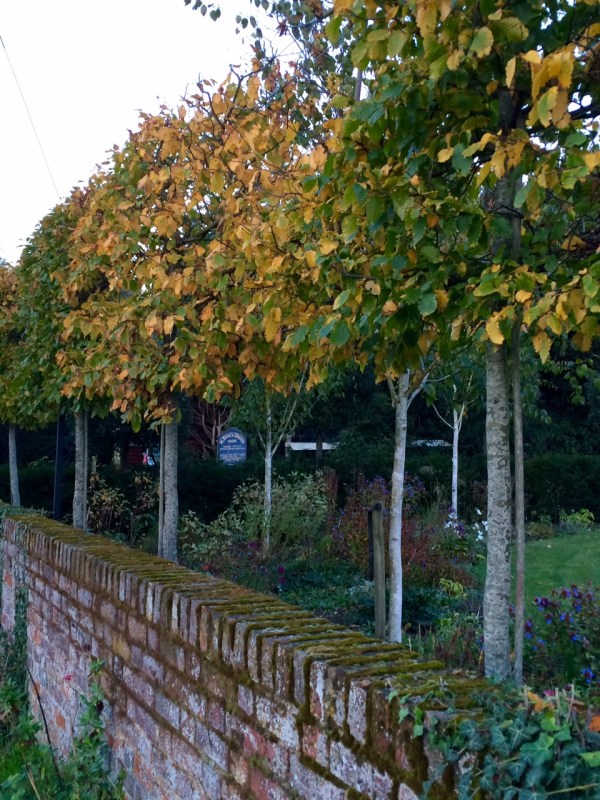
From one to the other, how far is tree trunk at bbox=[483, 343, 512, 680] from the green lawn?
503 centimetres

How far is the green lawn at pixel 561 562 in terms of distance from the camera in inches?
420

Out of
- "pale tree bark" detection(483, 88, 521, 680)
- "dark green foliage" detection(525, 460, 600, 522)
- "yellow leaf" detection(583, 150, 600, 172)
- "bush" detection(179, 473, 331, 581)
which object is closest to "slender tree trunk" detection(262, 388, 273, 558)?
"bush" detection(179, 473, 331, 581)

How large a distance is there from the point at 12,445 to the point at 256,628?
1349 cm

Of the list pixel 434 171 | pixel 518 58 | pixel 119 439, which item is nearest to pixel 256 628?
pixel 434 171

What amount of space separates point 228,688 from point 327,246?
1835 millimetres

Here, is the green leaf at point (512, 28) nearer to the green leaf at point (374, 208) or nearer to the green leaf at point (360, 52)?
the green leaf at point (360, 52)

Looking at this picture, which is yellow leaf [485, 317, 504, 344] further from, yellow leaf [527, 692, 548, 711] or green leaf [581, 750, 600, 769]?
green leaf [581, 750, 600, 769]

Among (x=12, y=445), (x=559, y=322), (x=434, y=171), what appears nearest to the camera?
(x=559, y=322)

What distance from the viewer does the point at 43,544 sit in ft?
19.7

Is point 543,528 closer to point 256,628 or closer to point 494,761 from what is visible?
point 256,628

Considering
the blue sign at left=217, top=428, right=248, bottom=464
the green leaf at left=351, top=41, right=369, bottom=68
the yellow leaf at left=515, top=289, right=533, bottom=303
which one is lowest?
the blue sign at left=217, top=428, right=248, bottom=464

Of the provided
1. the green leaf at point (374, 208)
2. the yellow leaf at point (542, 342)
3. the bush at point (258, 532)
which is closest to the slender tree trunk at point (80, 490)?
the bush at point (258, 532)

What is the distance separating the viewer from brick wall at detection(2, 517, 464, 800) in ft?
7.32

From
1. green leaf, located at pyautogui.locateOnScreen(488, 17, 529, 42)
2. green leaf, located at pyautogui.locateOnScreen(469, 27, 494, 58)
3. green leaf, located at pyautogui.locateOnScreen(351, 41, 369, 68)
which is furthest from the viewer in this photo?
green leaf, located at pyautogui.locateOnScreen(351, 41, 369, 68)
